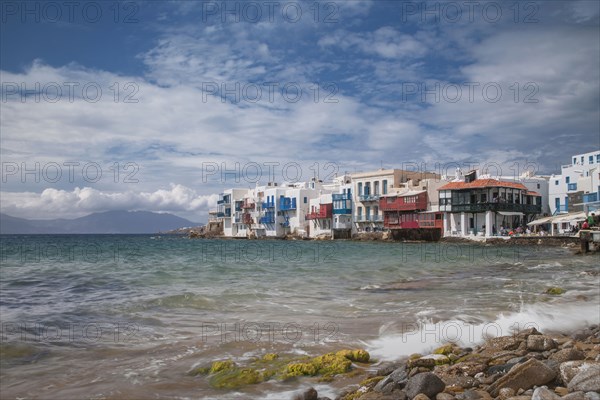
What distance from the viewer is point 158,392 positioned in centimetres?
759

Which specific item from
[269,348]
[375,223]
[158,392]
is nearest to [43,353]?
[158,392]

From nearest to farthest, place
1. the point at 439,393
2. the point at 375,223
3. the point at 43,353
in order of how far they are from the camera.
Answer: the point at 439,393
the point at 43,353
the point at 375,223

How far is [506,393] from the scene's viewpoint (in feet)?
19.7

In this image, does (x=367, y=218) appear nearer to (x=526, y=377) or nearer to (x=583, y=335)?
(x=583, y=335)

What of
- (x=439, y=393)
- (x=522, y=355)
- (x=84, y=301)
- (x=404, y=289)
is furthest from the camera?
(x=404, y=289)

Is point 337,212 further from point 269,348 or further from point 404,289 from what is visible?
point 269,348

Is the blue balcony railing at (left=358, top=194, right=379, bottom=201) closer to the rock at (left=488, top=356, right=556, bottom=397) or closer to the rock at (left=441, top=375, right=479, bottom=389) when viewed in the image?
the rock at (left=441, top=375, right=479, bottom=389)

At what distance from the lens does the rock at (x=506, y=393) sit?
594cm

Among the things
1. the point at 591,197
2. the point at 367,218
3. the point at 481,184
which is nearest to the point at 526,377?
the point at 591,197

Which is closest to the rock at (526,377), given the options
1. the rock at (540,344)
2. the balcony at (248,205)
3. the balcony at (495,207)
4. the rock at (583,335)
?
the rock at (540,344)

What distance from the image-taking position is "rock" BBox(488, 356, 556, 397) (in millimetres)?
6141

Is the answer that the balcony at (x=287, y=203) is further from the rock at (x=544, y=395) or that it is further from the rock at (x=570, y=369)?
the rock at (x=544, y=395)

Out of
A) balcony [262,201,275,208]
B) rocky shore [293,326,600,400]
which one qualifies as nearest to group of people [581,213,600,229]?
rocky shore [293,326,600,400]

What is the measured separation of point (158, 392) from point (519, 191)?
6268 cm
